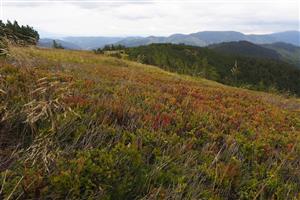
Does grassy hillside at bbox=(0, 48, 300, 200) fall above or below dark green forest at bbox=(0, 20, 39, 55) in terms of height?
below

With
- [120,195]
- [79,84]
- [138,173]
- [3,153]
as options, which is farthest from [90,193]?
[79,84]

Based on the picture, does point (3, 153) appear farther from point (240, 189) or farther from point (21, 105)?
point (240, 189)

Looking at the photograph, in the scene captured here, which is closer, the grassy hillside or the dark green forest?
the grassy hillside

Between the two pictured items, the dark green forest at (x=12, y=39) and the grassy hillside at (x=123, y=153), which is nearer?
the grassy hillside at (x=123, y=153)

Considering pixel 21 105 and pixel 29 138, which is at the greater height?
pixel 21 105

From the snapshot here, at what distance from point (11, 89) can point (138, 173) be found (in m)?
2.53

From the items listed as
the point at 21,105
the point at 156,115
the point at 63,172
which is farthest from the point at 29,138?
the point at 156,115

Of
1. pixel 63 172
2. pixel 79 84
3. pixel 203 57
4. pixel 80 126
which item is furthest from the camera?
pixel 203 57

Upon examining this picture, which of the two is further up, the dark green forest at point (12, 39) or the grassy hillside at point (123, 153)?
the dark green forest at point (12, 39)

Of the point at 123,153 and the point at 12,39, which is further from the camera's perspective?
the point at 12,39

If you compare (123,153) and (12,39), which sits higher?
(12,39)

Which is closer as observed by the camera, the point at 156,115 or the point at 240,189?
the point at 240,189

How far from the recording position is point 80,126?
428 cm

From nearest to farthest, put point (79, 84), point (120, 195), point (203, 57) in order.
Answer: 1. point (120, 195)
2. point (79, 84)
3. point (203, 57)
